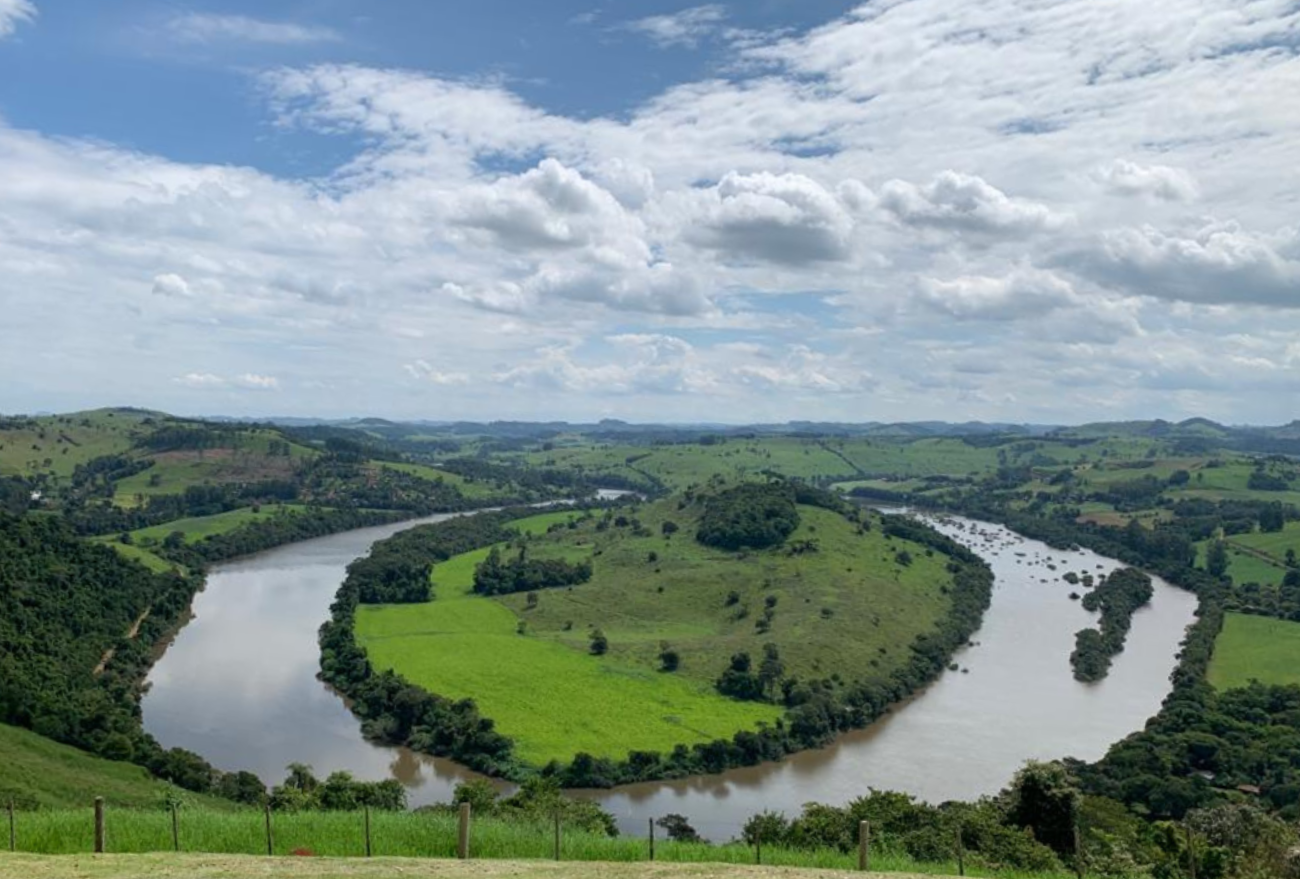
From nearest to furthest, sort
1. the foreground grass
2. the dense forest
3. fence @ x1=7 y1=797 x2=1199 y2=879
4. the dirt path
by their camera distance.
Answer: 1. the foreground grass
2. fence @ x1=7 y1=797 x2=1199 y2=879
3. the dense forest
4. the dirt path

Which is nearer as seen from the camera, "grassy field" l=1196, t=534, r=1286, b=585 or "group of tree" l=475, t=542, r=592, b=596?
"group of tree" l=475, t=542, r=592, b=596

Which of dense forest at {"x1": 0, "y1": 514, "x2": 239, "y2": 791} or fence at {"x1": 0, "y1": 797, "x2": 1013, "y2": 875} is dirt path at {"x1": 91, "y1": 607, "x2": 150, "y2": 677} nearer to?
dense forest at {"x1": 0, "y1": 514, "x2": 239, "y2": 791}

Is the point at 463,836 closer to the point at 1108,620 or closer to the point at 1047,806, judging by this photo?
the point at 1047,806

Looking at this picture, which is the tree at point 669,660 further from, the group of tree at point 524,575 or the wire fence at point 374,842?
the wire fence at point 374,842

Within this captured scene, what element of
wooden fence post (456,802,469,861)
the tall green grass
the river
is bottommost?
the river

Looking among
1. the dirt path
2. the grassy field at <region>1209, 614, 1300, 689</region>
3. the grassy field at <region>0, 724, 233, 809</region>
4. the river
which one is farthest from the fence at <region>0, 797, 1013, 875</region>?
the grassy field at <region>1209, 614, 1300, 689</region>

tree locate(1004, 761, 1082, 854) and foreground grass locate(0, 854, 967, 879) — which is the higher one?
foreground grass locate(0, 854, 967, 879)

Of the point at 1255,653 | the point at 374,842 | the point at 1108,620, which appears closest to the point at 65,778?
the point at 374,842
